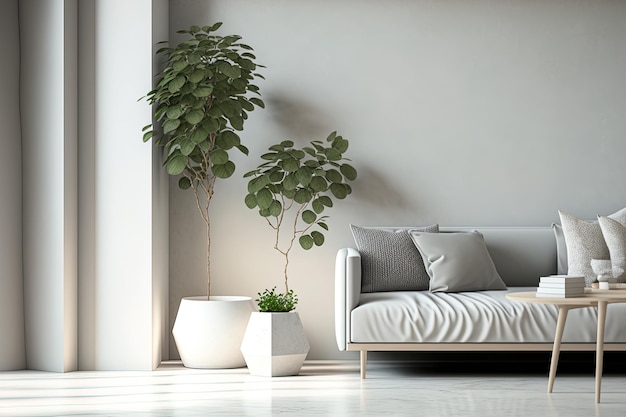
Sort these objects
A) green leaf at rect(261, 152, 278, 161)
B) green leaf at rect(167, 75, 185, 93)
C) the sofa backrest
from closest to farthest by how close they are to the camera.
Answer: green leaf at rect(167, 75, 185, 93)
green leaf at rect(261, 152, 278, 161)
the sofa backrest

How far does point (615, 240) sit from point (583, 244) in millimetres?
185

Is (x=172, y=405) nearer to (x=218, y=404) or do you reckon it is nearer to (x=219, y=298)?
(x=218, y=404)

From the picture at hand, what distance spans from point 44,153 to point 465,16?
2870 millimetres

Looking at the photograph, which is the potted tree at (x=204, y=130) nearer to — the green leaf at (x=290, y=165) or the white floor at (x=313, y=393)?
the white floor at (x=313, y=393)

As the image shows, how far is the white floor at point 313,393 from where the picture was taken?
147 inches

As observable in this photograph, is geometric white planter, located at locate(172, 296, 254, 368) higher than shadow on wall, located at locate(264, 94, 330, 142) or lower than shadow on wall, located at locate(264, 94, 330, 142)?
lower

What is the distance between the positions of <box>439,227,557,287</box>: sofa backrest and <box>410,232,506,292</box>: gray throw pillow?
282 mm

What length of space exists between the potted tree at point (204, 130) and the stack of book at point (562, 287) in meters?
1.88

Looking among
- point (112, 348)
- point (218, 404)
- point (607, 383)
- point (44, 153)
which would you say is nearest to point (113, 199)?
point (44, 153)

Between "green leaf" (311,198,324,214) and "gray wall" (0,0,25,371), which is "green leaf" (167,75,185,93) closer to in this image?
"gray wall" (0,0,25,371)

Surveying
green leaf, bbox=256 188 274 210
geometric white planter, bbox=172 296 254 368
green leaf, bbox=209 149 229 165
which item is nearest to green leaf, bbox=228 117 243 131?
green leaf, bbox=209 149 229 165

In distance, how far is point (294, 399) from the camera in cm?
401

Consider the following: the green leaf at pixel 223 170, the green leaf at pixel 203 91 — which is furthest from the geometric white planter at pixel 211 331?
the green leaf at pixel 203 91

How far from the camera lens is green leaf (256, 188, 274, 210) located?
500 centimetres
